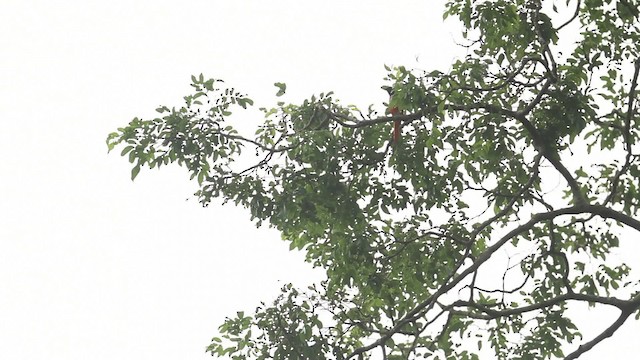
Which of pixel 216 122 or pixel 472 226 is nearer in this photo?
pixel 216 122

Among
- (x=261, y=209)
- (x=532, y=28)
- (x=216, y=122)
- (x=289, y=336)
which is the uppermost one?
(x=532, y=28)

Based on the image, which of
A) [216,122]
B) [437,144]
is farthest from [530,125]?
[216,122]

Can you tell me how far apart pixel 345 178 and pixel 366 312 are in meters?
1.75

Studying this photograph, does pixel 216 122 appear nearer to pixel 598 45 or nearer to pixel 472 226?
pixel 472 226

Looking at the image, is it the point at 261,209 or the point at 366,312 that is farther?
the point at 366,312

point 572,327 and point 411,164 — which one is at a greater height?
point 411,164

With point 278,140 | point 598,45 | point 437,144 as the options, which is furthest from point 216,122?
point 598,45

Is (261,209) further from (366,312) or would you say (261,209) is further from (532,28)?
(532,28)

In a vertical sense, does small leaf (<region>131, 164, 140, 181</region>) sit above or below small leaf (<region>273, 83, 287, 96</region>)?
below

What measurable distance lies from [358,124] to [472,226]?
1.96 meters

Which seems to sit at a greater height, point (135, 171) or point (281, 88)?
point (281, 88)

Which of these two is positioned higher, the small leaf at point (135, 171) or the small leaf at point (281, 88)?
the small leaf at point (281, 88)

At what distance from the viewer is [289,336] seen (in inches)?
398

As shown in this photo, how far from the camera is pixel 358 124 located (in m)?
9.94
